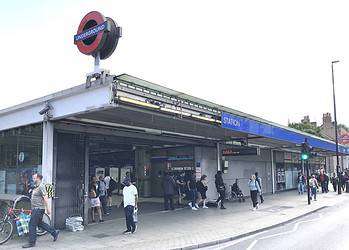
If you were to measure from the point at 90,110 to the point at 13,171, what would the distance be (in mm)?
5759

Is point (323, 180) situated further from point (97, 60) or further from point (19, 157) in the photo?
point (97, 60)

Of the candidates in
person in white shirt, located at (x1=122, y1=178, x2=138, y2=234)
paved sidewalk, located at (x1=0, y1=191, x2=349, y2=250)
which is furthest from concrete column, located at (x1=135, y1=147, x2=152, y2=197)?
person in white shirt, located at (x1=122, y1=178, x2=138, y2=234)

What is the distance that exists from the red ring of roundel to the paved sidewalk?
5.25m

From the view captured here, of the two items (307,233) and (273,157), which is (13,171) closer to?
(307,233)

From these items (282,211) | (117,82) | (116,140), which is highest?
(117,82)

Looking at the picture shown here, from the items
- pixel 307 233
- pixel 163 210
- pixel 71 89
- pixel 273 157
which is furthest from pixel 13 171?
pixel 273 157

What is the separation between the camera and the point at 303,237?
1068 cm

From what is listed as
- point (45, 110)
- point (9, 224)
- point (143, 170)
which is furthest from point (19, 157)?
point (143, 170)

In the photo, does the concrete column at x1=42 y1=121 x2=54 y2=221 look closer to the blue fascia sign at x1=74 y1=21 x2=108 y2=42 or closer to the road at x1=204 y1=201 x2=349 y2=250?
the blue fascia sign at x1=74 y1=21 x2=108 y2=42

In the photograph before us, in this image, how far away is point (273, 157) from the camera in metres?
27.8

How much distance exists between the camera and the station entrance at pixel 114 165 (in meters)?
12.2

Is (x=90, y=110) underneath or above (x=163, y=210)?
above

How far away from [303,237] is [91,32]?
8.31 meters

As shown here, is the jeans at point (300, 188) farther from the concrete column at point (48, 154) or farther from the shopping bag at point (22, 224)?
the shopping bag at point (22, 224)
